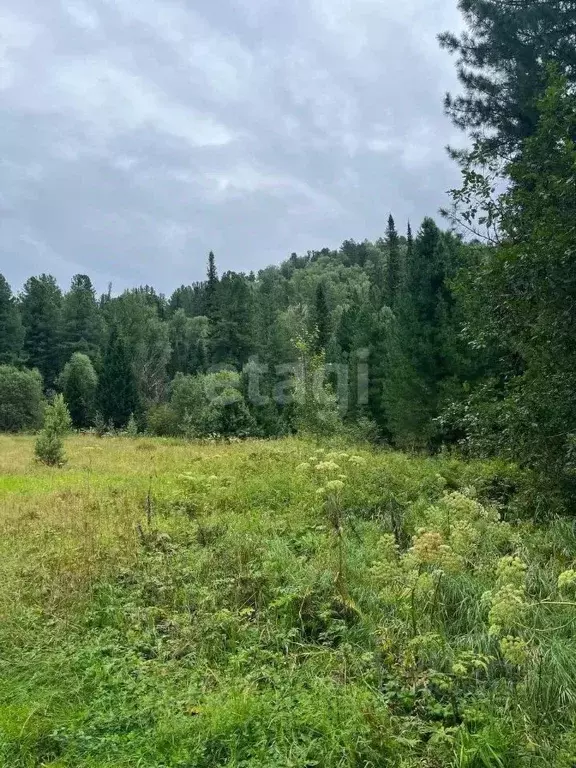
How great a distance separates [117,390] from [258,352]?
17405mm

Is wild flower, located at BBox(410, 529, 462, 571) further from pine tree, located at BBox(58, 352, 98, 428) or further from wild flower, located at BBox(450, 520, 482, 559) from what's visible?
pine tree, located at BBox(58, 352, 98, 428)

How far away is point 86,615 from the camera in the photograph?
13.7 feet

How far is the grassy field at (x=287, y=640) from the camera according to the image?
2.79 meters

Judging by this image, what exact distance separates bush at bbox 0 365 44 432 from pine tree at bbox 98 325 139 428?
433 cm

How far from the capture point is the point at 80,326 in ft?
189

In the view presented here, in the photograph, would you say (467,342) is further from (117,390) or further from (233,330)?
(233,330)

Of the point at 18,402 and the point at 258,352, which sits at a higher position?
the point at 258,352

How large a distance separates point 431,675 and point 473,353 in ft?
44.1

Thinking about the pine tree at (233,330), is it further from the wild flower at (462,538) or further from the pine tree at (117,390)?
the wild flower at (462,538)

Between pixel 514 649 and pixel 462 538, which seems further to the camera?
pixel 462 538

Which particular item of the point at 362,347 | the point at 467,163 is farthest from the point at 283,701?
the point at 362,347

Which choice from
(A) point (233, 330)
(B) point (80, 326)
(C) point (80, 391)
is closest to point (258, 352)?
(A) point (233, 330)

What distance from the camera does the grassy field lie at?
110 inches

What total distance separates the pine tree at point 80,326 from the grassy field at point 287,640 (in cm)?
5282
